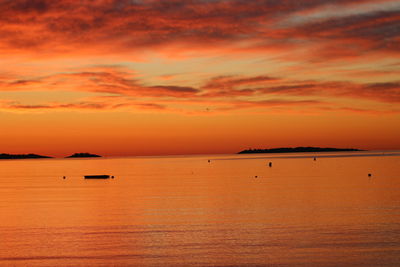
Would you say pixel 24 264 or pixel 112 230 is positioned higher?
pixel 112 230

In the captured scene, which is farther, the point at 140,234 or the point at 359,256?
the point at 140,234

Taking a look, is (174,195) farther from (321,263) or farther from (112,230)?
(321,263)

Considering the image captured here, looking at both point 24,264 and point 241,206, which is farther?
point 241,206

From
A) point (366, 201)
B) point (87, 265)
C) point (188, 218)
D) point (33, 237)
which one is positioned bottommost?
point (87, 265)

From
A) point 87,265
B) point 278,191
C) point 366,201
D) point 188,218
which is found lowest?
point 87,265

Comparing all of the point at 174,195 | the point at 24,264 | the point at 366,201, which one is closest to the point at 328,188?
the point at 366,201

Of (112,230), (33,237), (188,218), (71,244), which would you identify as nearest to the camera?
(71,244)

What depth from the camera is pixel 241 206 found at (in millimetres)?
66688

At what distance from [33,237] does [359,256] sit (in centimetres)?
2782

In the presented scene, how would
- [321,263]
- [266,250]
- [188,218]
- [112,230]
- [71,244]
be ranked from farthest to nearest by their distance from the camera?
[188,218]
[112,230]
[71,244]
[266,250]
[321,263]

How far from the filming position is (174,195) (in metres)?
83.0

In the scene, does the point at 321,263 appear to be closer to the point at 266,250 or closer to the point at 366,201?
the point at 266,250

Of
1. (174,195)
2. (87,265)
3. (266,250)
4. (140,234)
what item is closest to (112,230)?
(140,234)

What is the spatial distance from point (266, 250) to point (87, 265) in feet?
43.5
